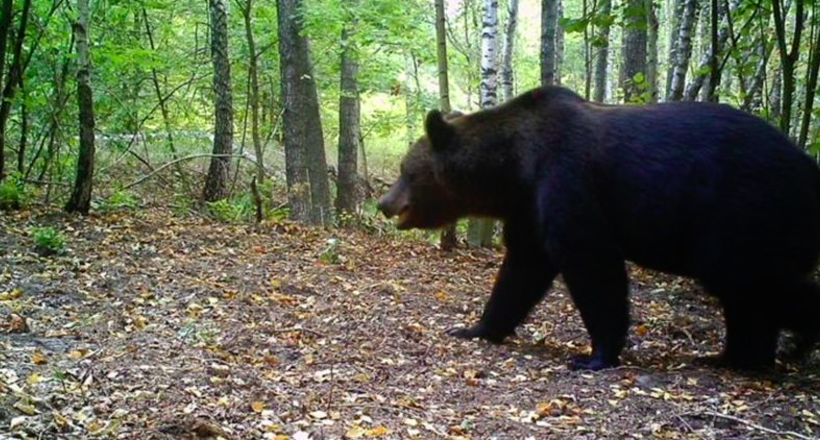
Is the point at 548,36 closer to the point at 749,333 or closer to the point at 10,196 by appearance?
the point at 749,333

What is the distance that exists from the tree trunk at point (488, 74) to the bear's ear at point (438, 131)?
3642 millimetres

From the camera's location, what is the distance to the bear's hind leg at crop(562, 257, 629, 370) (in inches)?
221

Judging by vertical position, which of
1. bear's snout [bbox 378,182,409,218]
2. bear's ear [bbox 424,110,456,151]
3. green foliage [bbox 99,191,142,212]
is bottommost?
green foliage [bbox 99,191,142,212]

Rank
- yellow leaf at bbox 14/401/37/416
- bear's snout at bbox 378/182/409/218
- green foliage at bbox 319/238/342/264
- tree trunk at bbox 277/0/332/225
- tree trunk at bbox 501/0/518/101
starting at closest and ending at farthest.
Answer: yellow leaf at bbox 14/401/37/416 → bear's snout at bbox 378/182/409/218 → green foliage at bbox 319/238/342/264 → tree trunk at bbox 501/0/518/101 → tree trunk at bbox 277/0/332/225

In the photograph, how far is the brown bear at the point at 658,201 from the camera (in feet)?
16.9

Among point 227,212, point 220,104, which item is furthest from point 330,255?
point 220,104

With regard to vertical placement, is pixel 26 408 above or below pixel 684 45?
below

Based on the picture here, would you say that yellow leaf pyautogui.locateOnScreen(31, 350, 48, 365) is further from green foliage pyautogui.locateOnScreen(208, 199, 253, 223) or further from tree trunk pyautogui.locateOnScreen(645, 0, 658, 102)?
tree trunk pyautogui.locateOnScreen(645, 0, 658, 102)

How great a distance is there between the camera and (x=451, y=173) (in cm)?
654

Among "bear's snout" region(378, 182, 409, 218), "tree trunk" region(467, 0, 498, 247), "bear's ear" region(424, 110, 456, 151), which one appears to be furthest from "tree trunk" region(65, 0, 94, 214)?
"bear's ear" region(424, 110, 456, 151)

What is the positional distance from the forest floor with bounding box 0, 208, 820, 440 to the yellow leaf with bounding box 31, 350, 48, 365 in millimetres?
44

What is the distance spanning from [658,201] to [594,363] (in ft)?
4.08

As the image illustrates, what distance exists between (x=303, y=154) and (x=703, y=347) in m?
9.39

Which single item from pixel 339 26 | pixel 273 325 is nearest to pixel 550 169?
pixel 273 325
